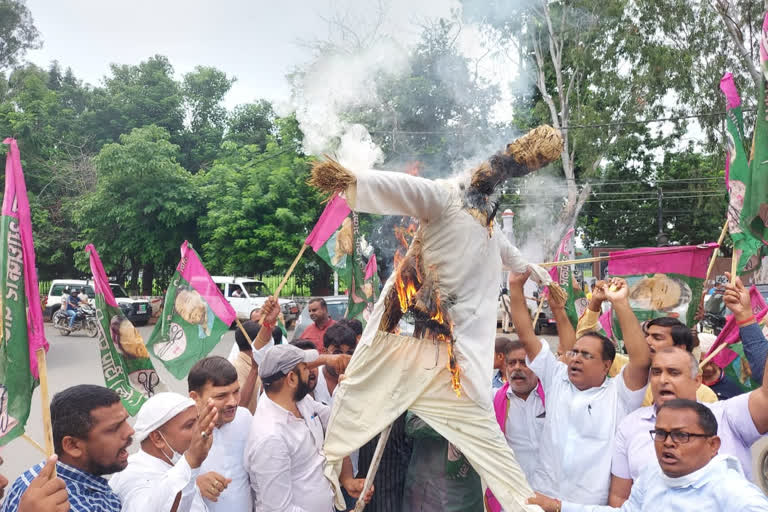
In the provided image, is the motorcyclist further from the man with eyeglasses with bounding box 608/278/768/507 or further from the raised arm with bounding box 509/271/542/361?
the man with eyeglasses with bounding box 608/278/768/507

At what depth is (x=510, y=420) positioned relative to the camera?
13.2 feet

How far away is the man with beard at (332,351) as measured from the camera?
193 inches

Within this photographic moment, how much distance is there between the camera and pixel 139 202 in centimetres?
2384

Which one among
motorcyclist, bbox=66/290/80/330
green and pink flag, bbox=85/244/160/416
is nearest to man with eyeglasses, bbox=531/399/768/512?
green and pink flag, bbox=85/244/160/416

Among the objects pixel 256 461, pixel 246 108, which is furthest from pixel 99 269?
pixel 246 108

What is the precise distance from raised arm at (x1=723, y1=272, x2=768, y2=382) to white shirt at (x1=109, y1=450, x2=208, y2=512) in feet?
9.51

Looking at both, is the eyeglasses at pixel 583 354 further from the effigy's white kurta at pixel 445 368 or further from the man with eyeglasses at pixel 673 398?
the effigy's white kurta at pixel 445 368

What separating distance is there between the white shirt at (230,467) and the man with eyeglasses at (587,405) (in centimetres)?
168

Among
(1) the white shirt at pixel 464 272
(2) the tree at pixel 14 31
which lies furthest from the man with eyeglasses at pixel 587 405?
(2) the tree at pixel 14 31

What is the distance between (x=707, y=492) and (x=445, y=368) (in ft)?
4.37

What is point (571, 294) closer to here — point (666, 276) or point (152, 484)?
point (666, 276)

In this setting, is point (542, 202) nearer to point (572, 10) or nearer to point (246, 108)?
point (572, 10)

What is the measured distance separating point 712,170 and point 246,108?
21.6 metres

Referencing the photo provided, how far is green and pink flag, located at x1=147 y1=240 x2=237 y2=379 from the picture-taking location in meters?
5.88
